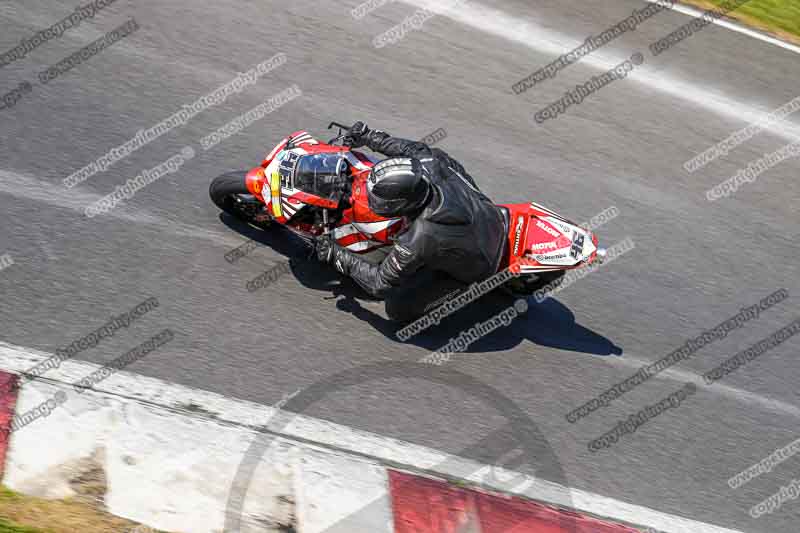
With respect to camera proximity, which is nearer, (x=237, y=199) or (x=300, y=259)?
(x=237, y=199)

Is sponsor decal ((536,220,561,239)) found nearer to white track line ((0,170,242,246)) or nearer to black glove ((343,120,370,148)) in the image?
black glove ((343,120,370,148))

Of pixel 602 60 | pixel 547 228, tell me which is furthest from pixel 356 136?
pixel 602 60

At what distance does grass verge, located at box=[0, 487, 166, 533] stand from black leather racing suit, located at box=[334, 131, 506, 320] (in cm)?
238

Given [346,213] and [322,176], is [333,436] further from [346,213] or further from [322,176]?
[322,176]

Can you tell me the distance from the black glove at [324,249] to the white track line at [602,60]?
4809 mm

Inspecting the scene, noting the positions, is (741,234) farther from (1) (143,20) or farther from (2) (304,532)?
(1) (143,20)

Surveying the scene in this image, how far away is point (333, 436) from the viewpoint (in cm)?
584

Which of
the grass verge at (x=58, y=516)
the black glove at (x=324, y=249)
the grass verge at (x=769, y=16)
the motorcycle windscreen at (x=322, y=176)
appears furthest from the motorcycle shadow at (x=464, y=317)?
the grass verge at (x=769, y=16)

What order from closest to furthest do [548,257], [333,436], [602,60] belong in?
[333,436]
[548,257]
[602,60]

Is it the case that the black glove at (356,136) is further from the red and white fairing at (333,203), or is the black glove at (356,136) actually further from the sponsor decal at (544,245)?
the sponsor decal at (544,245)

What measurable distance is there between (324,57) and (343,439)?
15.2 ft

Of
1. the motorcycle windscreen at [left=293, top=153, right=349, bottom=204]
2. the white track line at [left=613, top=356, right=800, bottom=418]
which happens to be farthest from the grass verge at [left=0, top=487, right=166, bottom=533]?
the white track line at [left=613, top=356, right=800, bottom=418]

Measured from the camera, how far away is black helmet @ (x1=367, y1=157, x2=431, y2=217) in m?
5.59

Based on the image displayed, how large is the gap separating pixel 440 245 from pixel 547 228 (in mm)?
1014
